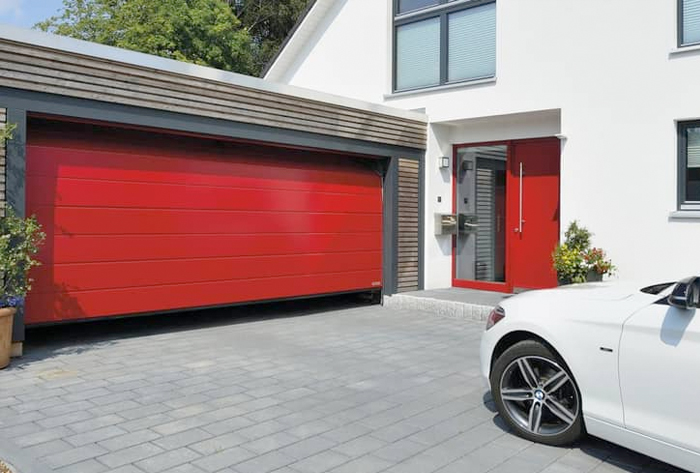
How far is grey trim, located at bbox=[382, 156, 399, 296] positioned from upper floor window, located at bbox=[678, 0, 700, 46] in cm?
445

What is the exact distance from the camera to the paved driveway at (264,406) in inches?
151

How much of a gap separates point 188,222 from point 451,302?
4.03 meters

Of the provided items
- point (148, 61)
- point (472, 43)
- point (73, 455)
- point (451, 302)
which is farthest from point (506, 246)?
point (73, 455)

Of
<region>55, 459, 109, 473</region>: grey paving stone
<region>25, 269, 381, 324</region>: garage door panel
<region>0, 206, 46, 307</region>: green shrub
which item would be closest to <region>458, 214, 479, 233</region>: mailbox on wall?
<region>25, 269, 381, 324</region>: garage door panel

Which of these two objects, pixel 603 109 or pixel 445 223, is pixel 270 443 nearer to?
pixel 603 109

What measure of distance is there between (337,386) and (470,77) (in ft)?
21.9

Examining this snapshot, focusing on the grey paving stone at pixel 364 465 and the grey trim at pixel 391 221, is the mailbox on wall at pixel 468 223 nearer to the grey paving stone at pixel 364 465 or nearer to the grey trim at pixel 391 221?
the grey trim at pixel 391 221

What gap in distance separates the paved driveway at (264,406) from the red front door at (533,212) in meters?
2.65

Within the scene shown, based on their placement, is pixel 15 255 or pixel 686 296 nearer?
pixel 686 296

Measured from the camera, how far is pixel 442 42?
34.8 ft

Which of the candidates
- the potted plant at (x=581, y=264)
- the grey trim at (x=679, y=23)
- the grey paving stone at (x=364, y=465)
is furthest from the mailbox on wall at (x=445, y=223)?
the grey paving stone at (x=364, y=465)

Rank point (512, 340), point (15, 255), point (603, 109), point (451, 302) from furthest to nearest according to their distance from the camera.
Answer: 1. point (451, 302)
2. point (603, 109)
3. point (15, 255)
4. point (512, 340)

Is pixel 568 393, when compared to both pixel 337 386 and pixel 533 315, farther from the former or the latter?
pixel 337 386

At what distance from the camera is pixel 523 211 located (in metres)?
10.2
